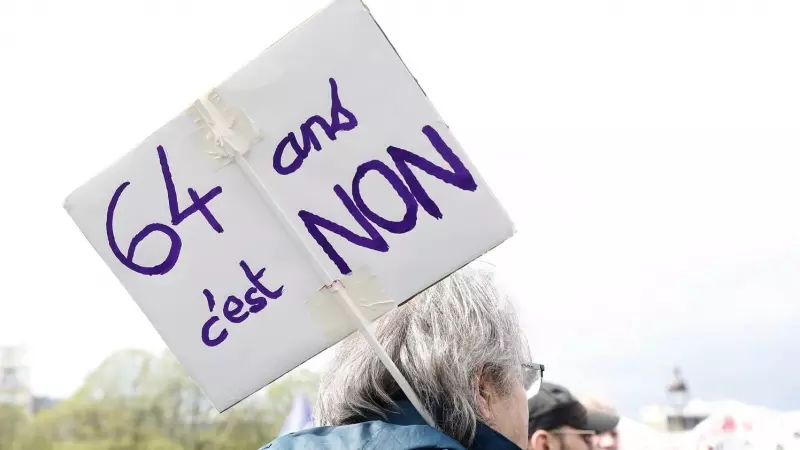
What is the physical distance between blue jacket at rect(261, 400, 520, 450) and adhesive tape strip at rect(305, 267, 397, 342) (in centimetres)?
15

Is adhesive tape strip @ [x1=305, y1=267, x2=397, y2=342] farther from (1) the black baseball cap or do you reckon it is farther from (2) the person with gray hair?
(1) the black baseball cap

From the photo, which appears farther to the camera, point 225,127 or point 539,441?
point 539,441

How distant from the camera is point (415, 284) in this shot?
124cm

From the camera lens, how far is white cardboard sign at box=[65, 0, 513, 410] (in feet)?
3.97

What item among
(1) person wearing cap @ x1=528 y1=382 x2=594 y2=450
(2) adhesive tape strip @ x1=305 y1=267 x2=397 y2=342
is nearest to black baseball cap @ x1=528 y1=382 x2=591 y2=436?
(1) person wearing cap @ x1=528 y1=382 x2=594 y2=450

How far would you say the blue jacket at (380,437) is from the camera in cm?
117

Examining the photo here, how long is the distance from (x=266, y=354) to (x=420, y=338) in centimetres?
25

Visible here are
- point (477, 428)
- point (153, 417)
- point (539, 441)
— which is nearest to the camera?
point (477, 428)

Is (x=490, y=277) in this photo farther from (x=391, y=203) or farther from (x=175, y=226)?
(x=175, y=226)

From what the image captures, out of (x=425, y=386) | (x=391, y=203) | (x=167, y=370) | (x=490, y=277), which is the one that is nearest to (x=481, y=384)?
(x=425, y=386)

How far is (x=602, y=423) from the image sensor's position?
292 centimetres

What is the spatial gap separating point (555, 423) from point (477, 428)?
153 cm

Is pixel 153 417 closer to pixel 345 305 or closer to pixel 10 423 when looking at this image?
pixel 10 423

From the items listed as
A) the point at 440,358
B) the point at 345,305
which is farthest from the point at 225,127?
the point at 440,358
